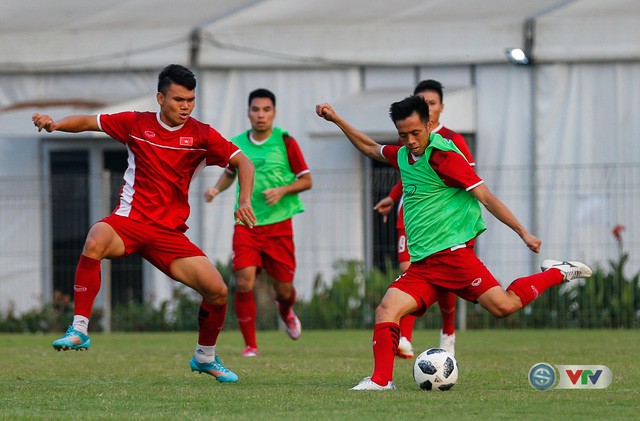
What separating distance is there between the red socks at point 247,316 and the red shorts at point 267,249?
0.29m

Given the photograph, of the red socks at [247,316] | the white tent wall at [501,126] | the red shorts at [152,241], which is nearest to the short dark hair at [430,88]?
the red socks at [247,316]

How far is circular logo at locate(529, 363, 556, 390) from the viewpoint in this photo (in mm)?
8430

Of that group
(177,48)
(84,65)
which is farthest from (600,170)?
(84,65)

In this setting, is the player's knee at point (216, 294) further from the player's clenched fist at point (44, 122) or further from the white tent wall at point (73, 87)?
the white tent wall at point (73, 87)

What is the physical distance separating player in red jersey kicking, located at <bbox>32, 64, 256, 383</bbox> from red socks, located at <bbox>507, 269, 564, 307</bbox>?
6.61ft

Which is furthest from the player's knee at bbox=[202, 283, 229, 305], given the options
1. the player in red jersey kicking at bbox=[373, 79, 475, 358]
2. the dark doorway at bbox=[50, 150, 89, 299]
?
the dark doorway at bbox=[50, 150, 89, 299]

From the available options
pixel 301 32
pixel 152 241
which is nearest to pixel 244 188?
pixel 152 241

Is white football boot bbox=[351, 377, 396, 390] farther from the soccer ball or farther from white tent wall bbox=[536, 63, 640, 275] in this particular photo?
white tent wall bbox=[536, 63, 640, 275]

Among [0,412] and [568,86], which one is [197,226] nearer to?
[568,86]

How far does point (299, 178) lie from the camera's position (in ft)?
43.0

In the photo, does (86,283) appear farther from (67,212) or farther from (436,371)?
(67,212)

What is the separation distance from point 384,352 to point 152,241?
186 cm

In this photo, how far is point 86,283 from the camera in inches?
360

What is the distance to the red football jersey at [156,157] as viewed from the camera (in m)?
9.34
